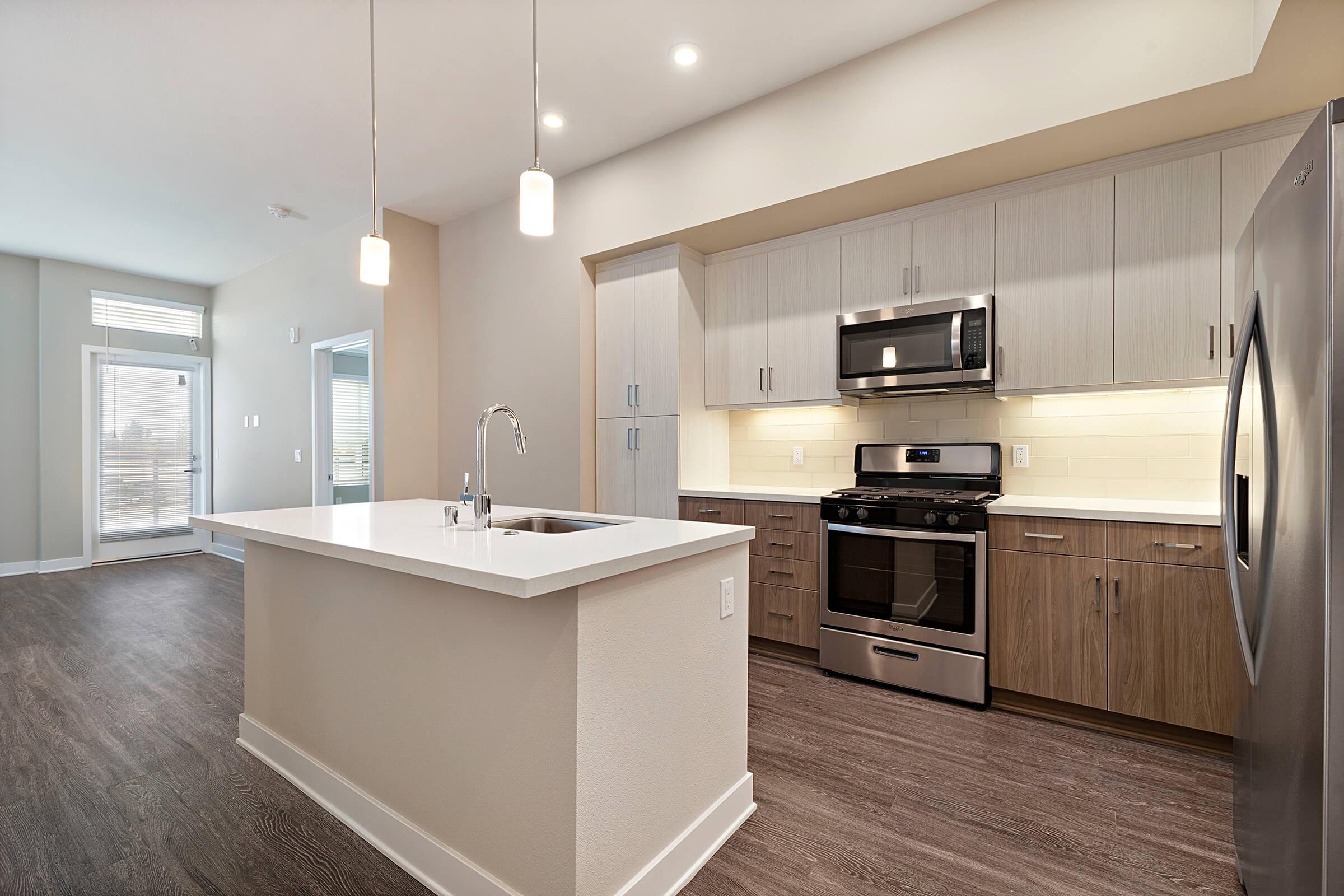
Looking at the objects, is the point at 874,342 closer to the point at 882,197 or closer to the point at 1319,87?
the point at 882,197

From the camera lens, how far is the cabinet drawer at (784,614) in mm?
3283

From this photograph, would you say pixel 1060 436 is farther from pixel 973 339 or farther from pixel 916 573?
pixel 916 573

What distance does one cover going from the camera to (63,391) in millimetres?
5941

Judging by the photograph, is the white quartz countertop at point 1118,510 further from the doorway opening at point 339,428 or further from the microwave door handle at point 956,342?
the doorway opening at point 339,428

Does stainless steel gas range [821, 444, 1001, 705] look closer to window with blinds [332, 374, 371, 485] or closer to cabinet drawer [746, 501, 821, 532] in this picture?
cabinet drawer [746, 501, 821, 532]

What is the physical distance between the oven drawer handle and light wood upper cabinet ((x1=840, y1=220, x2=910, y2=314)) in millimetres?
1715

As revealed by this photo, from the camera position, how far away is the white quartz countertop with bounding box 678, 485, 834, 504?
3.29m

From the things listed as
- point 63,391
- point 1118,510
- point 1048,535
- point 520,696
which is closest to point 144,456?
point 63,391

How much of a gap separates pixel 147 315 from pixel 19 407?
138 cm

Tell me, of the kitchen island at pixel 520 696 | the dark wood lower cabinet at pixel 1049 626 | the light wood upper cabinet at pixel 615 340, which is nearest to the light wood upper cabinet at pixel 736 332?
the light wood upper cabinet at pixel 615 340

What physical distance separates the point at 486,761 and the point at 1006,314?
2853 mm

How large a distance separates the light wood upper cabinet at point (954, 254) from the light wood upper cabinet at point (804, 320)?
1.46 feet

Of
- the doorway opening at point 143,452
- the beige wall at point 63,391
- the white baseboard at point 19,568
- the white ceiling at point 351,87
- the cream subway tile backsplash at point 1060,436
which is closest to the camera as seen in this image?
the white ceiling at point 351,87

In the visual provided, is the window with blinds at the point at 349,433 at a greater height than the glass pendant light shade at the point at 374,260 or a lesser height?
lesser
